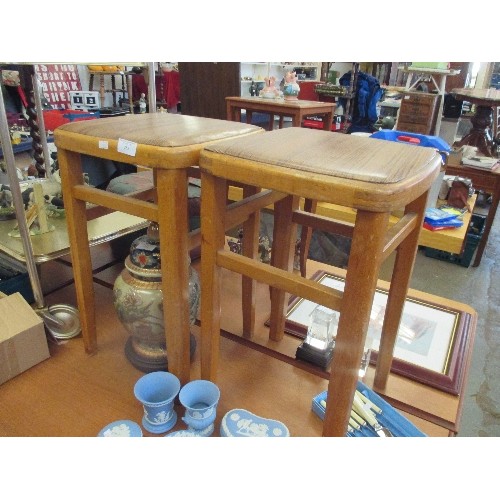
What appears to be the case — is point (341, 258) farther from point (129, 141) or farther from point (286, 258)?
point (129, 141)

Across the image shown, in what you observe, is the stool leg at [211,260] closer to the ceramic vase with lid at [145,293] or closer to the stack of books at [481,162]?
the ceramic vase with lid at [145,293]

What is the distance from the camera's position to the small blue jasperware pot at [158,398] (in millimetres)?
887

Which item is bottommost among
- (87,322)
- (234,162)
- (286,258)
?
(87,322)

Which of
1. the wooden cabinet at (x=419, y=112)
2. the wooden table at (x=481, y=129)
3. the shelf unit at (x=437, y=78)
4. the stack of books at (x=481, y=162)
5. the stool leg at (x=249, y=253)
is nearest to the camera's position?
the stool leg at (x=249, y=253)

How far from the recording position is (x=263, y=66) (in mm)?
5953

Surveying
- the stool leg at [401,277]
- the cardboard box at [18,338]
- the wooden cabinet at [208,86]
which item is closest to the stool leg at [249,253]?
the stool leg at [401,277]

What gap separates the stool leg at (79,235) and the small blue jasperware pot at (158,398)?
0.29 m

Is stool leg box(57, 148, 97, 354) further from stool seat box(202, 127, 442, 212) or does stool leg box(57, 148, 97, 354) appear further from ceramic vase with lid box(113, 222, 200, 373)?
stool seat box(202, 127, 442, 212)

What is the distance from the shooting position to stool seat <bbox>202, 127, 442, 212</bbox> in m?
0.62

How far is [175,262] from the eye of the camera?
0.86 metres

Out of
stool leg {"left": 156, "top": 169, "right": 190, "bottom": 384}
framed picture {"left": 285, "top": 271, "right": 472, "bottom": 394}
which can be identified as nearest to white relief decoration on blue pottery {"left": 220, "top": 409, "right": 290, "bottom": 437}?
stool leg {"left": 156, "top": 169, "right": 190, "bottom": 384}

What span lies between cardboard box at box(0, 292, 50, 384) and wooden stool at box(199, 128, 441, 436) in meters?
0.48

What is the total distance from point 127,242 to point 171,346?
845 mm
